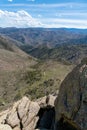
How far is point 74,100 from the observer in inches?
1341

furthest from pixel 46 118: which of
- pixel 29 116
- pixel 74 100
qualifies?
pixel 74 100

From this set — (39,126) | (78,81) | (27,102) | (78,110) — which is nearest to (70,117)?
(78,110)

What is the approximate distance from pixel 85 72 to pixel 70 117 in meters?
5.20

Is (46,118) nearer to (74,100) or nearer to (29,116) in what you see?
(29,116)

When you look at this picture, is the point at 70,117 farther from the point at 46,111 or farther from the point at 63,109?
the point at 46,111

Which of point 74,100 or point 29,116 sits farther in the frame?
point 29,116

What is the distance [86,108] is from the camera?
32531 millimetres

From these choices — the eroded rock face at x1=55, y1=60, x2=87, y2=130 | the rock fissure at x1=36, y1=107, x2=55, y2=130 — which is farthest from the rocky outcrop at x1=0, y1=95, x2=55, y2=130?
the eroded rock face at x1=55, y1=60, x2=87, y2=130

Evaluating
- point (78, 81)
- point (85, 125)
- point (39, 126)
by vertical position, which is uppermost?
point (78, 81)

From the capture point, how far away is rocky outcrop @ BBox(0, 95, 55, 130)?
42125 mm

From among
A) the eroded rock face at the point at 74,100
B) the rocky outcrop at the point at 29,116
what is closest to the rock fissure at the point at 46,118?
the rocky outcrop at the point at 29,116

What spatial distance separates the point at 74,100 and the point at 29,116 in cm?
1060

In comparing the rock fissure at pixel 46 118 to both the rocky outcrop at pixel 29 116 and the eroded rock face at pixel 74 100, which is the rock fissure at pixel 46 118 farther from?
the eroded rock face at pixel 74 100

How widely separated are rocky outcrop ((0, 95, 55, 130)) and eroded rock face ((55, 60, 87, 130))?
16.6 ft
